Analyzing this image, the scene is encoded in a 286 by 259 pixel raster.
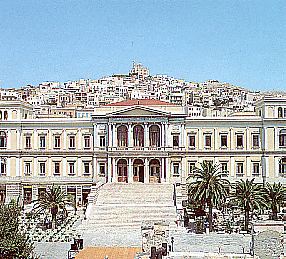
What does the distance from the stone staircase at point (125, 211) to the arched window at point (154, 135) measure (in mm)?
3731

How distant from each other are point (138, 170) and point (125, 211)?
9.07m

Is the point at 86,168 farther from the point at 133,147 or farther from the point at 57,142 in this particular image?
the point at 133,147

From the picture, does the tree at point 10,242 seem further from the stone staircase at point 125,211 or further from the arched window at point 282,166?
the arched window at point 282,166

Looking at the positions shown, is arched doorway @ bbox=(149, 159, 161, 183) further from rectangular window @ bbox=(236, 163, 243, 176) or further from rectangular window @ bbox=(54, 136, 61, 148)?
rectangular window @ bbox=(54, 136, 61, 148)

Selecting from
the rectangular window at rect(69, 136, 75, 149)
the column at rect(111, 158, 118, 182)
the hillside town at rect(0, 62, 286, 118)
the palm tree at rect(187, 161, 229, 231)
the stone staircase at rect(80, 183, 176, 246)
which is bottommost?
the stone staircase at rect(80, 183, 176, 246)

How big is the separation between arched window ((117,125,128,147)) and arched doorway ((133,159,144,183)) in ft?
5.98

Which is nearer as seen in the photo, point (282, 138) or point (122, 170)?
point (282, 138)

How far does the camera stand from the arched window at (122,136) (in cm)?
5312

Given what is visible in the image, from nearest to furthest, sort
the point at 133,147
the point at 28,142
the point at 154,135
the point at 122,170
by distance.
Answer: the point at 133,147 → the point at 154,135 → the point at 122,170 → the point at 28,142

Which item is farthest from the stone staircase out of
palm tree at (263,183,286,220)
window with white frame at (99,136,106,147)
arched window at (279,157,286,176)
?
arched window at (279,157,286,176)

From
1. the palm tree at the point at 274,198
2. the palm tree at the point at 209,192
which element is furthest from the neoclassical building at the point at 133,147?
the palm tree at the point at 209,192

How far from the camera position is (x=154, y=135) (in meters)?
53.2

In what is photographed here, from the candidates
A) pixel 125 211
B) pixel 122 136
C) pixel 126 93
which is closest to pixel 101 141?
pixel 122 136

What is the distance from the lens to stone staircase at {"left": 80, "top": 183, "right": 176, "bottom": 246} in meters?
38.6
